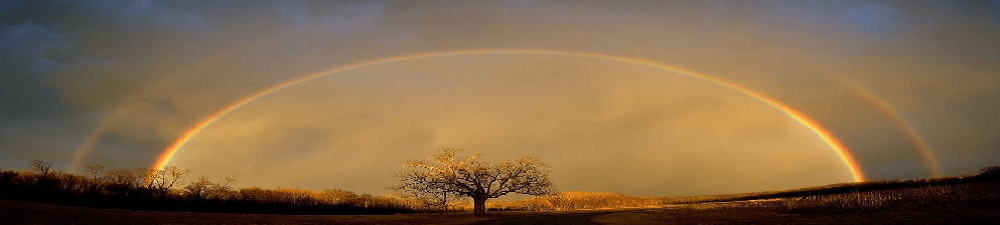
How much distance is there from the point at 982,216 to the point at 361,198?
9441cm

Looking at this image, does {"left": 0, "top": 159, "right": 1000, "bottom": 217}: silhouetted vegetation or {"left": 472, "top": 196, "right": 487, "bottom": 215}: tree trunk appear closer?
{"left": 0, "top": 159, "right": 1000, "bottom": 217}: silhouetted vegetation

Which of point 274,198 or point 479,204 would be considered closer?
point 479,204

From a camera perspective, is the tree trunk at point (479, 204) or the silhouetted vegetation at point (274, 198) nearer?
the silhouetted vegetation at point (274, 198)

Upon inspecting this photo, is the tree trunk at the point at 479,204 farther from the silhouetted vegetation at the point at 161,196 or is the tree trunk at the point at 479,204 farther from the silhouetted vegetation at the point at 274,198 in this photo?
the silhouetted vegetation at the point at 161,196

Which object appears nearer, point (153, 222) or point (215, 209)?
point (153, 222)

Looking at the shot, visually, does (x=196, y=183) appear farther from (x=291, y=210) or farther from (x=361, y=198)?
(x=361, y=198)

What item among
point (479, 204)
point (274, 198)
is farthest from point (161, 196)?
point (479, 204)

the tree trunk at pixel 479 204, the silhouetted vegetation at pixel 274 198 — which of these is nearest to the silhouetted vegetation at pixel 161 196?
the silhouetted vegetation at pixel 274 198

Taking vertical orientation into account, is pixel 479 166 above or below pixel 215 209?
above

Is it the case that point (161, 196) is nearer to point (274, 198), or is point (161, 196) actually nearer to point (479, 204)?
point (274, 198)

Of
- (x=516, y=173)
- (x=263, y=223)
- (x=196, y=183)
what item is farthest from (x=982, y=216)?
(x=196, y=183)

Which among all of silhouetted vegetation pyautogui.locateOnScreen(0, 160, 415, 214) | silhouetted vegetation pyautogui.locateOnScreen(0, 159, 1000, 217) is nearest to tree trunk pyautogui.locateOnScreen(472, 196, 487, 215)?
silhouetted vegetation pyautogui.locateOnScreen(0, 159, 1000, 217)

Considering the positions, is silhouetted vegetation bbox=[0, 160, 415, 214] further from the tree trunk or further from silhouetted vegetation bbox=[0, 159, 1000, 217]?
the tree trunk

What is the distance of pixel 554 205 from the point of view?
121125 mm
